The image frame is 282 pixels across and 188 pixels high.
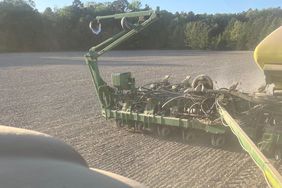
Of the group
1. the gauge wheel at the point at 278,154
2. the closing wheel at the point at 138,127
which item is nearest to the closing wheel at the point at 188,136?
the closing wheel at the point at 138,127

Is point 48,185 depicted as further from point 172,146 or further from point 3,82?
point 3,82

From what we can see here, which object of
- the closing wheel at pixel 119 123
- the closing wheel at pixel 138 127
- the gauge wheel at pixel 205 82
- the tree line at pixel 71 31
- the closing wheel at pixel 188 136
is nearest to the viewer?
the closing wheel at pixel 188 136

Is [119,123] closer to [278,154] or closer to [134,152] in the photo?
[134,152]

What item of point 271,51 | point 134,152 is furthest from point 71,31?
point 271,51

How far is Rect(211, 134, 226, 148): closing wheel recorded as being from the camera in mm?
6461

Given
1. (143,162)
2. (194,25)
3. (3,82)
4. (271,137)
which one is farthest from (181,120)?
(194,25)

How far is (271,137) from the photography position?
5578 mm

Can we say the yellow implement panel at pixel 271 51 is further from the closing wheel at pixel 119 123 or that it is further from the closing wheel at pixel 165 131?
the closing wheel at pixel 119 123

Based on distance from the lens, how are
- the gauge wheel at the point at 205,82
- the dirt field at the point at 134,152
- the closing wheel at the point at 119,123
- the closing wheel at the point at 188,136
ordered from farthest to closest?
the closing wheel at the point at 119,123
the gauge wheel at the point at 205,82
the closing wheel at the point at 188,136
the dirt field at the point at 134,152

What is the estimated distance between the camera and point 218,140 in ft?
21.3

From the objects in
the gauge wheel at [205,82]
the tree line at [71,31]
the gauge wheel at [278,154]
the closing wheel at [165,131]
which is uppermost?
the gauge wheel at [205,82]

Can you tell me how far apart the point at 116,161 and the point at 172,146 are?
3.51ft

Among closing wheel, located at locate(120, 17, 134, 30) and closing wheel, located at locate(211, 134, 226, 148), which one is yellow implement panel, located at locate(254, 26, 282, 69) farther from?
closing wheel, located at locate(120, 17, 134, 30)

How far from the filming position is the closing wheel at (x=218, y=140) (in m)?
6.46
